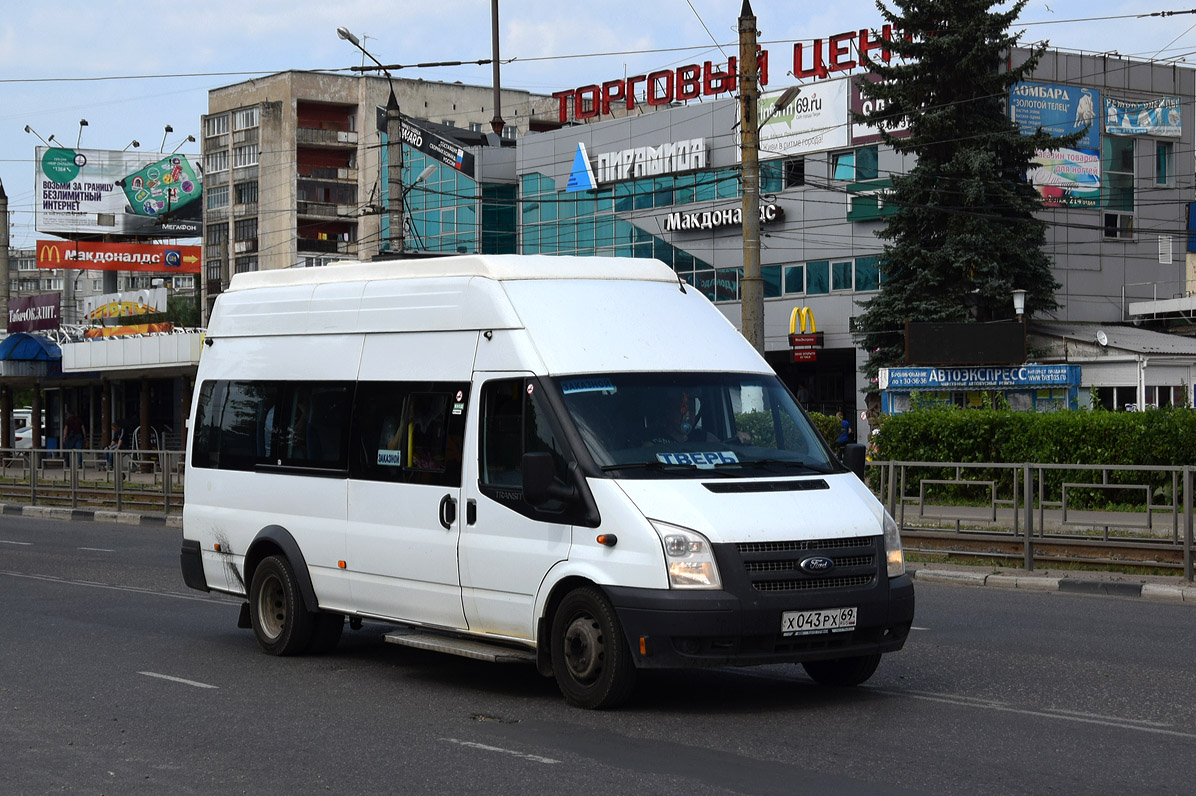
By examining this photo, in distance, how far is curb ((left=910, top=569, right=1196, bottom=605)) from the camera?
1504 centimetres

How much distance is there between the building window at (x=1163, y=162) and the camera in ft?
172

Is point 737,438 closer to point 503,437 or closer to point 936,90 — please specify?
point 503,437

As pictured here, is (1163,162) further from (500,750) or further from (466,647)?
(500,750)

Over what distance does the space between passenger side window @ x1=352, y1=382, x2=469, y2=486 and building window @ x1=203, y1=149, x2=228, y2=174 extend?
305 ft

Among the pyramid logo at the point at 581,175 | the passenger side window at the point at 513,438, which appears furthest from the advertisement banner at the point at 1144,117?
the passenger side window at the point at 513,438

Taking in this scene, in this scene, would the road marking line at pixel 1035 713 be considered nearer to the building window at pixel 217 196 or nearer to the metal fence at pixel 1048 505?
the metal fence at pixel 1048 505

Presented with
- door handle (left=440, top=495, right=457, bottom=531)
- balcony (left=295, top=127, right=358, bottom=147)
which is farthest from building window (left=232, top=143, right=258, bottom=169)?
door handle (left=440, top=495, right=457, bottom=531)

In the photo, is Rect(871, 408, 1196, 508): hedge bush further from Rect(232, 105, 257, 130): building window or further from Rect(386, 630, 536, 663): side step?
Rect(232, 105, 257, 130): building window

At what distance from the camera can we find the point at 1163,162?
52625 mm

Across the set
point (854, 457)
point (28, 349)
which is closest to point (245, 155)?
point (28, 349)

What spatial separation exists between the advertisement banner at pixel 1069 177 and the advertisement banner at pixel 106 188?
181 ft

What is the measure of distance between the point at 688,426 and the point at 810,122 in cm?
4596

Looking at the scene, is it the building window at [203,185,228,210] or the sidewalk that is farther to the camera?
the building window at [203,185,228,210]

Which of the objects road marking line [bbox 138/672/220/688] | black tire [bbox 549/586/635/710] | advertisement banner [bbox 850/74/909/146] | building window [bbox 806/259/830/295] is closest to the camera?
black tire [bbox 549/586/635/710]
